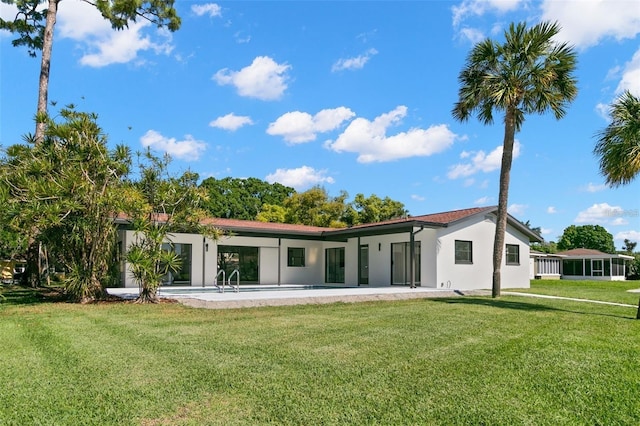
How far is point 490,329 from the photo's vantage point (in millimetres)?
8156

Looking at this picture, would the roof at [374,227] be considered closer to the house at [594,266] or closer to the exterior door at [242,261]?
the exterior door at [242,261]

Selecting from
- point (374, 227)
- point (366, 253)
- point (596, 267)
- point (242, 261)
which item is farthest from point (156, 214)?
point (596, 267)

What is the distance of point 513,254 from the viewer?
20.7 m

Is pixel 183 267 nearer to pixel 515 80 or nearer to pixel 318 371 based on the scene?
pixel 515 80

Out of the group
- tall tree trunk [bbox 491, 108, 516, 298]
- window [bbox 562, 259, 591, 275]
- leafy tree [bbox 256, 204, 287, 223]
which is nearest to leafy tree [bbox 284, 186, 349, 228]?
leafy tree [bbox 256, 204, 287, 223]

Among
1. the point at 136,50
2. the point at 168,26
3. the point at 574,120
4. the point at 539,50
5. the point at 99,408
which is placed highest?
the point at 168,26

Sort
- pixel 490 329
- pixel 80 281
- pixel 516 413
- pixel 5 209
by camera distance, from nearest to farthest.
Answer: pixel 516 413 → pixel 490 329 → pixel 5 209 → pixel 80 281

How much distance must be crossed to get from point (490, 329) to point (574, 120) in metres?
10.5

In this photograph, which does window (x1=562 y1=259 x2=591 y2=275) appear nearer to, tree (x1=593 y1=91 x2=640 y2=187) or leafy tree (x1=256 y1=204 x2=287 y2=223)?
leafy tree (x1=256 y1=204 x2=287 y2=223)

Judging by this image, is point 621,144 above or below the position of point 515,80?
below

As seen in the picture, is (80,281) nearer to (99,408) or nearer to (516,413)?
(99,408)

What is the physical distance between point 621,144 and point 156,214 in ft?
37.8

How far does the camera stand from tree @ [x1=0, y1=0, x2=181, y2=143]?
17.5 m

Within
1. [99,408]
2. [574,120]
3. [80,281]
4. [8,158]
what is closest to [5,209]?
[80,281]
